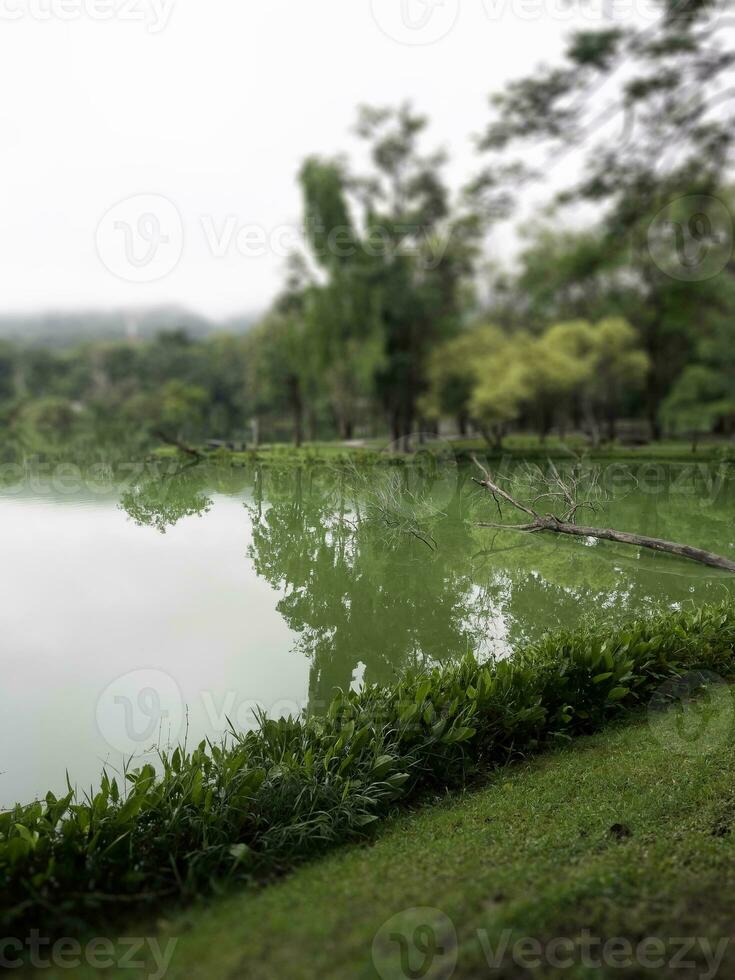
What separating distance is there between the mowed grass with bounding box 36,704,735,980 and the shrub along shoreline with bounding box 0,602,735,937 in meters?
0.18

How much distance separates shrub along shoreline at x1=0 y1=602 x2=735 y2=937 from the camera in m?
2.19

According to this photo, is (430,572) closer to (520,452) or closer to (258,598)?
(258,598)

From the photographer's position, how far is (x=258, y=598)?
22.2 ft

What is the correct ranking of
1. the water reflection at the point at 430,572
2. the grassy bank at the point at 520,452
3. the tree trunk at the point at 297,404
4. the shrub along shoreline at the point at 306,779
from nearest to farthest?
the shrub along shoreline at the point at 306,779
the water reflection at the point at 430,572
the grassy bank at the point at 520,452
the tree trunk at the point at 297,404

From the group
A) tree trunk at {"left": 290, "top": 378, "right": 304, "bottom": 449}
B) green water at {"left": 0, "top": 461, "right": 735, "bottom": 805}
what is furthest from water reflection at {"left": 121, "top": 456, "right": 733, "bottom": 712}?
tree trunk at {"left": 290, "top": 378, "right": 304, "bottom": 449}

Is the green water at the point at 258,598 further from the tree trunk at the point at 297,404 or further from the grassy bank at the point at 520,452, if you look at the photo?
the tree trunk at the point at 297,404

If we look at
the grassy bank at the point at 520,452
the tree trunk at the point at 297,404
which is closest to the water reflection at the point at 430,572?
the grassy bank at the point at 520,452

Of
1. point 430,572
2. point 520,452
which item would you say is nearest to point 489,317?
point 520,452

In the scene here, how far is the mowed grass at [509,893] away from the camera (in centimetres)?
169

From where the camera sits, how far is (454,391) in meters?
18.2

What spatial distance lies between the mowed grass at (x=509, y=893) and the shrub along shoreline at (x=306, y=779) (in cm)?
18

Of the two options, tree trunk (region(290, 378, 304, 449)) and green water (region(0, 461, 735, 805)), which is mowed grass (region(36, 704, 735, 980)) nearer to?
green water (region(0, 461, 735, 805))

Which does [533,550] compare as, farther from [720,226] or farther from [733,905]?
[733,905]

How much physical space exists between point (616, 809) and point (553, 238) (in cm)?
1293
